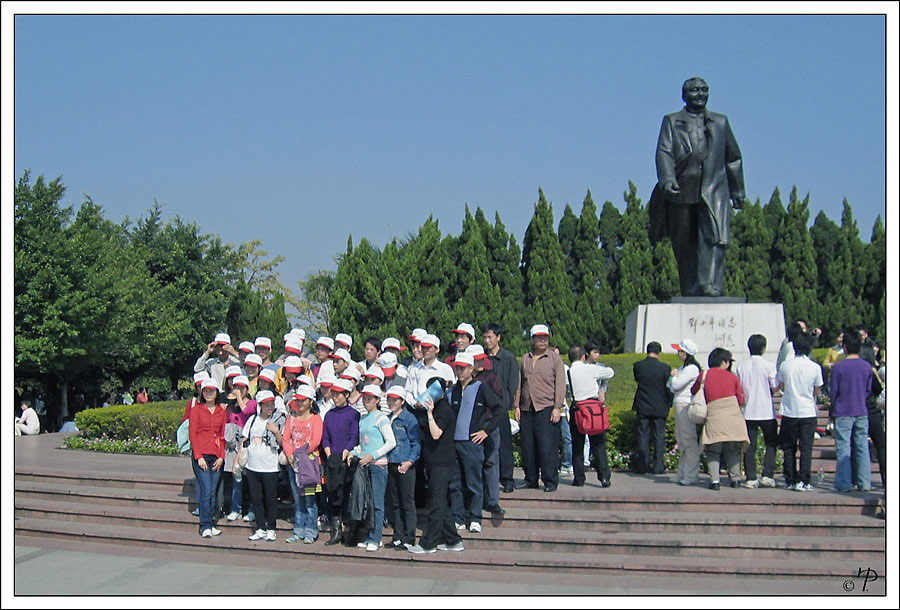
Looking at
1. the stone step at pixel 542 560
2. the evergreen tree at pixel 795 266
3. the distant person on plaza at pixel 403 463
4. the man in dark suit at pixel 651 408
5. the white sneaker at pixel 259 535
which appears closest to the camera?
the stone step at pixel 542 560

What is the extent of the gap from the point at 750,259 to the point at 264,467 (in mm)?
28191

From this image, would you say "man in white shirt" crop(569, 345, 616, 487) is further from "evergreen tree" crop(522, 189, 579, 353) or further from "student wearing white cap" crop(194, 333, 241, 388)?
"evergreen tree" crop(522, 189, 579, 353)

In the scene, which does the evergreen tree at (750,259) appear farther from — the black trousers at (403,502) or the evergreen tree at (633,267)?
the black trousers at (403,502)

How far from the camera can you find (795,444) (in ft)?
28.3

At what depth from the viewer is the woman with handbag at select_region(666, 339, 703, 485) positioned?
8.95 meters

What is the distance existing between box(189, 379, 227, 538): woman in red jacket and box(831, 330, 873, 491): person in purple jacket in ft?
18.6

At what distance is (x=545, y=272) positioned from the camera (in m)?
31.5

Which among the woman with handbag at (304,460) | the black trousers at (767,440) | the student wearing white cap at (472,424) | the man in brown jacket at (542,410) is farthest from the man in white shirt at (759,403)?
the woman with handbag at (304,460)

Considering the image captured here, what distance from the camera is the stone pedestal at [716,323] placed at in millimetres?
12766

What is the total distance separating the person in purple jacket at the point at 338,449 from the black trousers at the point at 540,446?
6.01 feet

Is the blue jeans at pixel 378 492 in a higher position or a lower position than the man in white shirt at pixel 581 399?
lower

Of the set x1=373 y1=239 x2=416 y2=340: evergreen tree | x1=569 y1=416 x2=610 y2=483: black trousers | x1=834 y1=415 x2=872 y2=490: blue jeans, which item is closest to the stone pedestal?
x1=569 y1=416 x2=610 y2=483: black trousers

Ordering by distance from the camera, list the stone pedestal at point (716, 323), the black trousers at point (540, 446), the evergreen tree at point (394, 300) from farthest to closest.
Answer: the evergreen tree at point (394, 300) → the stone pedestal at point (716, 323) → the black trousers at point (540, 446)

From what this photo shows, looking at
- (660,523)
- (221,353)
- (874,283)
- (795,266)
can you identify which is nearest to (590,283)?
(795,266)
